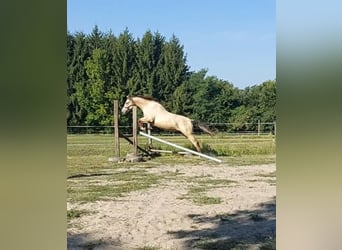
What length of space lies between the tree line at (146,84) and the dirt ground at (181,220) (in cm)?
39

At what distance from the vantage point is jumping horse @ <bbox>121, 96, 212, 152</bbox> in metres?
2.52

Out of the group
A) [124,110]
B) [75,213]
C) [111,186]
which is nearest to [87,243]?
[75,213]

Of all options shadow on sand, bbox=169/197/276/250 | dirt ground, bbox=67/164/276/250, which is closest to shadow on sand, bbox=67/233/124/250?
dirt ground, bbox=67/164/276/250

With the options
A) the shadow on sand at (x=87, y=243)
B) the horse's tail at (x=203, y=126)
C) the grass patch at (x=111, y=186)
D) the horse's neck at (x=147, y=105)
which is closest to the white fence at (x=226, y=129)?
the horse's tail at (x=203, y=126)

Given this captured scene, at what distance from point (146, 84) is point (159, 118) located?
21cm

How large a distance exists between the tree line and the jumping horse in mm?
34

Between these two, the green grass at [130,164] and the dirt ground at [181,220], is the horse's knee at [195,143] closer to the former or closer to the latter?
the green grass at [130,164]

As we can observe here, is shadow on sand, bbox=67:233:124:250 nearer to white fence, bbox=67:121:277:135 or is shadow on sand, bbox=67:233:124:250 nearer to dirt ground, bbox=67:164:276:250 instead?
dirt ground, bbox=67:164:276:250

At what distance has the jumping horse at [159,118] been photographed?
8.27 feet
